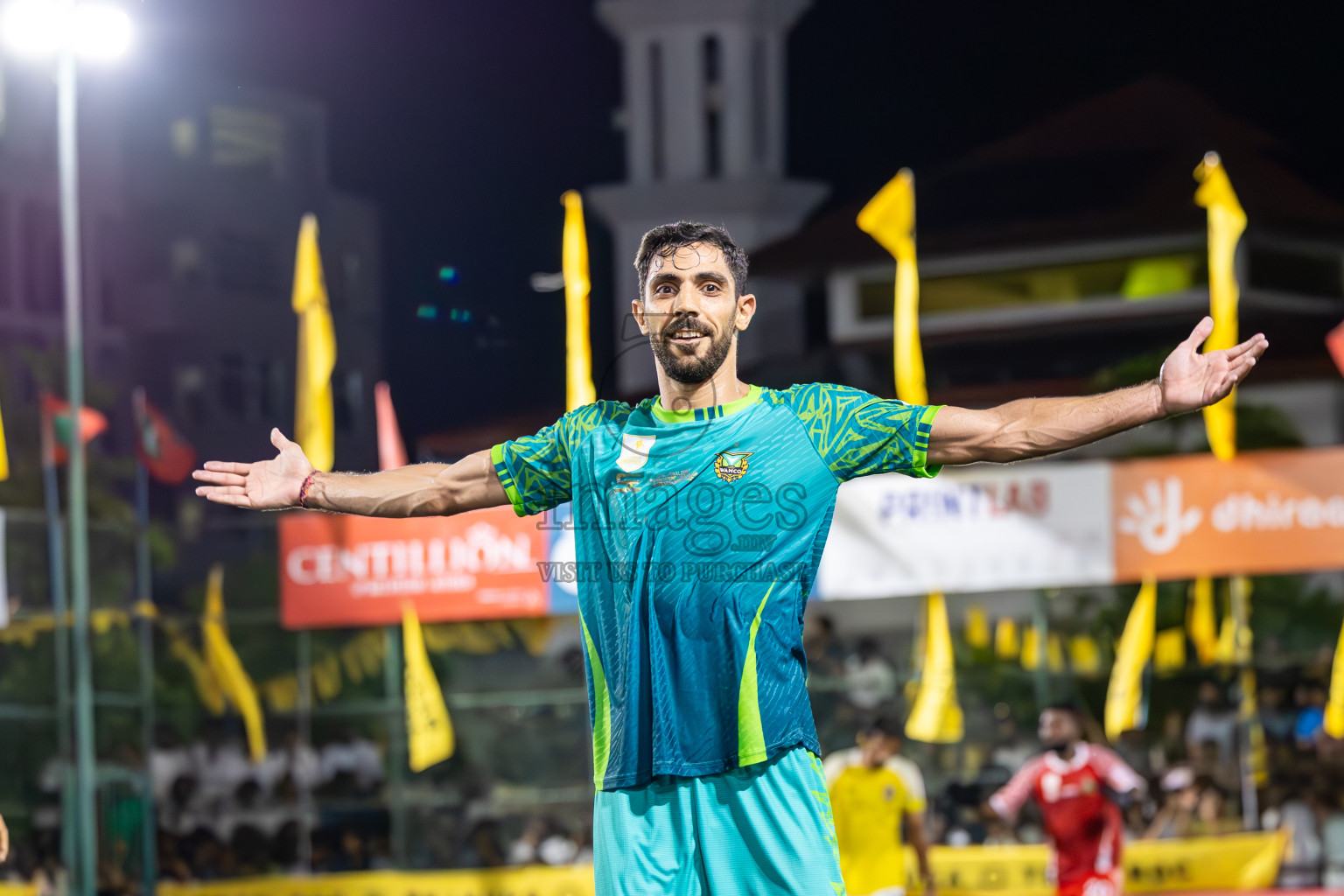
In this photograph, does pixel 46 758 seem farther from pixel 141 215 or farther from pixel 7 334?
pixel 141 215

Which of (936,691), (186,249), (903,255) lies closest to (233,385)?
(186,249)

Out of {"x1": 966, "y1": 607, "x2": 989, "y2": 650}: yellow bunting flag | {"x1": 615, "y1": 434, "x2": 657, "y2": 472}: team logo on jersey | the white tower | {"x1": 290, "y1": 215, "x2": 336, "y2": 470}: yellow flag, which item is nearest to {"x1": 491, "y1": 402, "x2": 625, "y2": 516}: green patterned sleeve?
{"x1": 615, "y1": 434, "x2": 657, "y2": 472}: team logo on jersey

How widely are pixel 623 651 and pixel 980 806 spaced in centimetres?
1213

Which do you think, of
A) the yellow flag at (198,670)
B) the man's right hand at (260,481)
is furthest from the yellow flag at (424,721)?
the man's right hand at (260,481)

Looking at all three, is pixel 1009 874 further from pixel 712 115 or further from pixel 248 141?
pixel 248 141

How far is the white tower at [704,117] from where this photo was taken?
1961cm

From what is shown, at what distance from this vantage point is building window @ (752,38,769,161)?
20.2 meters

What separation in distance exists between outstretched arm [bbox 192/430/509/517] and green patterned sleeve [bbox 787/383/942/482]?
790mm

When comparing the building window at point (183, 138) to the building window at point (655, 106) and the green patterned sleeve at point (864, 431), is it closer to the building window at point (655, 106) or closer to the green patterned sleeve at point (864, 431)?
the building window at point (655, 106)

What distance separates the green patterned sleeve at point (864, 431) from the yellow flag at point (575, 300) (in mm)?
13320

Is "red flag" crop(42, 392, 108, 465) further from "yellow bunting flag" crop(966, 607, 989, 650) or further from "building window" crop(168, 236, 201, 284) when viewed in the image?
"yellow bunting flag" crop(966, 607, 989, 650)

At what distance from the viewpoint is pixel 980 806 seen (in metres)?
15.3

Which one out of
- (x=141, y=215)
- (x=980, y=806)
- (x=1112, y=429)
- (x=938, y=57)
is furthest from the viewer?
(x=141, y=215)

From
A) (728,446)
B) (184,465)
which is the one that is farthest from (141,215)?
(728,446)
